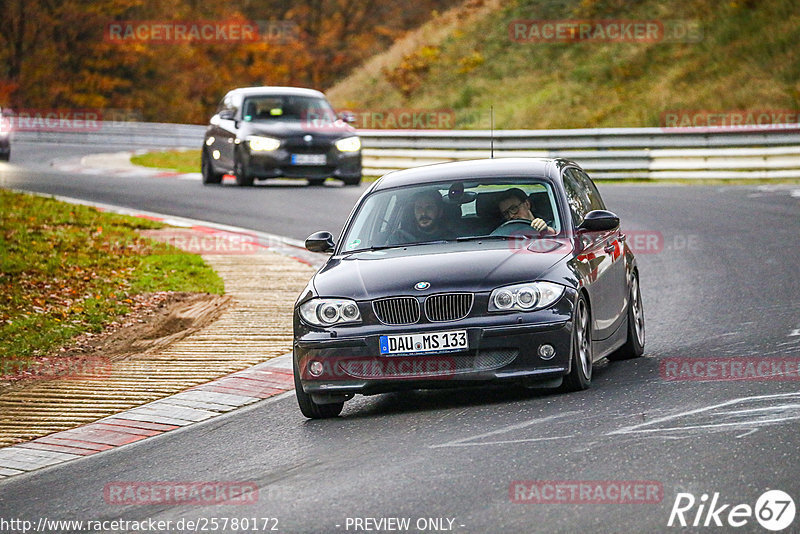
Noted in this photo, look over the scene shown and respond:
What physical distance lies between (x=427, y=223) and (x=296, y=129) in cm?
1582

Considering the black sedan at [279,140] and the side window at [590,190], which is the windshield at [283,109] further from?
the side window at [590,190]

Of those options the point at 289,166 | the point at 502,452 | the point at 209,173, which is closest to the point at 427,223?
the point at 502,452

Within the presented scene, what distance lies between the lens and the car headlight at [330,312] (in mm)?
8523

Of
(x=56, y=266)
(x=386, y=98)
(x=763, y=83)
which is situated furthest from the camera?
(x=386, y=98)

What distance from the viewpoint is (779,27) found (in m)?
35.0

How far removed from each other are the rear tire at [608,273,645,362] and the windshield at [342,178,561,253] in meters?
1.15

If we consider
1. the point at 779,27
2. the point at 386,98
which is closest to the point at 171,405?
the point at 779,27

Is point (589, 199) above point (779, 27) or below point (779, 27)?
below

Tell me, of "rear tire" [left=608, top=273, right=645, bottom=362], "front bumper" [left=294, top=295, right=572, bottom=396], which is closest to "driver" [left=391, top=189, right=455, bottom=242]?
"front bumper" [left=294, top=295, right=572, bottom=396]

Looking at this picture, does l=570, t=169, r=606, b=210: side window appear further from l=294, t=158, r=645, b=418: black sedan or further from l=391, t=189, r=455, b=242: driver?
l=391, t=189, r=455, b=242: driver

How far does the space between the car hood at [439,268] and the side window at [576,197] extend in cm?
56

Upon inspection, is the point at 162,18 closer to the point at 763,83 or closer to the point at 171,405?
the point at 763,83

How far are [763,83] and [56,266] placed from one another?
21.5m

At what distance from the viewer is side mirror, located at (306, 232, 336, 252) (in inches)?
386
